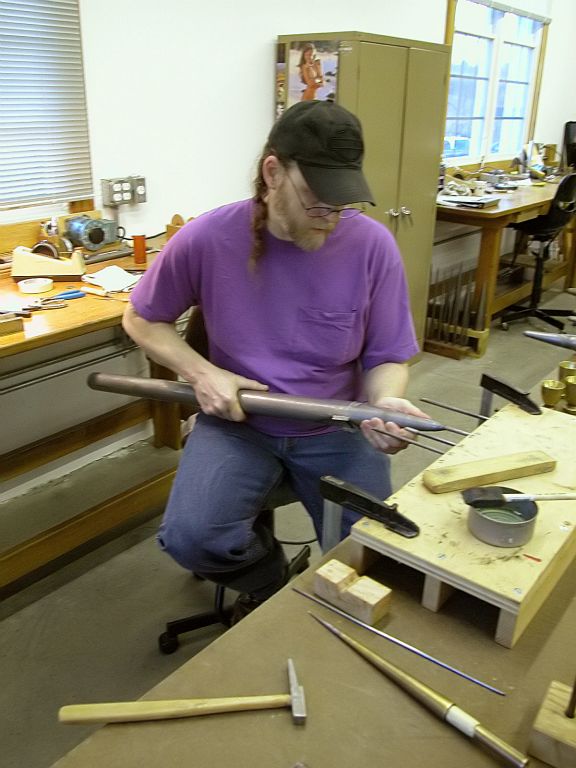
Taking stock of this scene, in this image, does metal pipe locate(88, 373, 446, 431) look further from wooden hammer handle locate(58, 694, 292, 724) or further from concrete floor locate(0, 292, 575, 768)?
concrete floor locate(0, 292, 575, 768)

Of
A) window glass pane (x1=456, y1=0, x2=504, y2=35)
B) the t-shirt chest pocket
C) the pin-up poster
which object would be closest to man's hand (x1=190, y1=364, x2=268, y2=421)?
the t-shirt chest pocket

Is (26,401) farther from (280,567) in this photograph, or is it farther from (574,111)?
(574,111)

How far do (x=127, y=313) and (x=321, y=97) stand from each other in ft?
5.88

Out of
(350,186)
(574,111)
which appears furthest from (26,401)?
(574,111)

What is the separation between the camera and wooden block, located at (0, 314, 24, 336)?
1.55 meters

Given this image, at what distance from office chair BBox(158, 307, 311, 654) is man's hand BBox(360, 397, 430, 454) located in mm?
306

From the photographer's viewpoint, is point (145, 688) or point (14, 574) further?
point (14, 574)

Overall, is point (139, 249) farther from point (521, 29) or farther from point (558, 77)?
point (558, 77)

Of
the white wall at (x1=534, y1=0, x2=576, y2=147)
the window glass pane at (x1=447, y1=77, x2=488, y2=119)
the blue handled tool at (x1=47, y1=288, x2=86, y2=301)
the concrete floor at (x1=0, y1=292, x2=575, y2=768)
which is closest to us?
the concrete floor at (x1=0, y1=292, x2=575, y2=768)

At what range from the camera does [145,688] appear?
1.62 metres

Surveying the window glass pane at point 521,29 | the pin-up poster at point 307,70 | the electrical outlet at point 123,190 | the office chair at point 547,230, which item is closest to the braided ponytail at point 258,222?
the electrical outlet at point 123,190

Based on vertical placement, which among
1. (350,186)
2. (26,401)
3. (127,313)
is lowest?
(26,401)

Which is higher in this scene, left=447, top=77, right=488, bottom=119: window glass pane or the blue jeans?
left=447, top=77, right=488, bottom=119: window glass pane

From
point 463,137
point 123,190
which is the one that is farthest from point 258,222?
point 463,137
